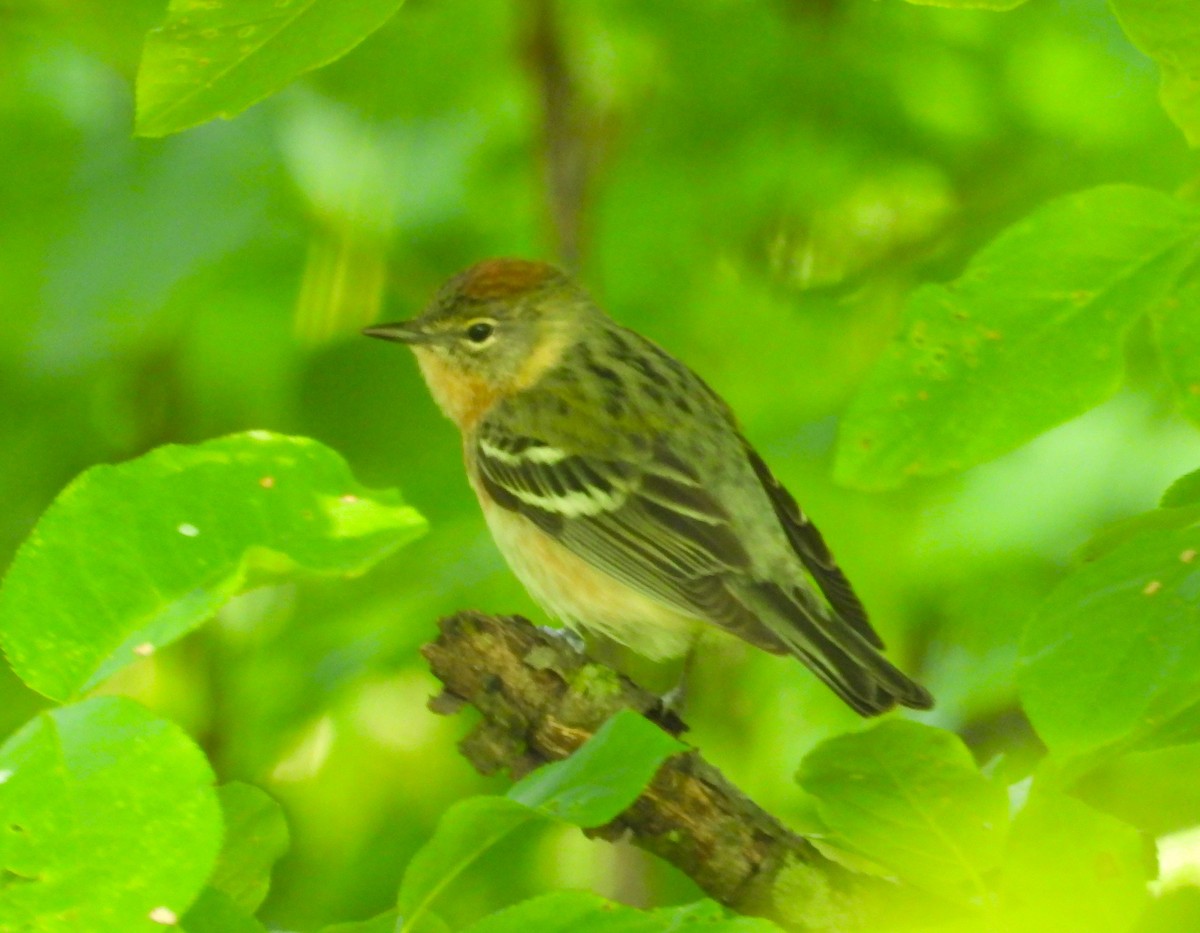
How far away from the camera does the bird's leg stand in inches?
139

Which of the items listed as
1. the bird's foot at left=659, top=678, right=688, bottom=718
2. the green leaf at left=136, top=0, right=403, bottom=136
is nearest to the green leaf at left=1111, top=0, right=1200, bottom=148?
the green leaf at left=136, top=0, right=403, bottom=136

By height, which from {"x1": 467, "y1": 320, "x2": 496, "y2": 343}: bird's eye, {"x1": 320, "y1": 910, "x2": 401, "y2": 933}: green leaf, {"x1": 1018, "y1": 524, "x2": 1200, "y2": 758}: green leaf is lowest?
{"x1": 467, "y1": 320, "x2": 496, "y2": 343}: bird's eye

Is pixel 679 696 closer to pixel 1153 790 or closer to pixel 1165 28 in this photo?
pixel 1153 790

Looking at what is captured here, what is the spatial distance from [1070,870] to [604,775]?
48 cm

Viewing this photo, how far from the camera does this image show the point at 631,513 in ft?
13.3

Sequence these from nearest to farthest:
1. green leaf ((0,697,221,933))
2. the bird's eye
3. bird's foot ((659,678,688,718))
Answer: green leaf ((0,697,221,933)) → bird's foot ((659,678,688,718)) → the bird's eye

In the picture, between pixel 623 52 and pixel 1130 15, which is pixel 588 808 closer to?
pixel 1130 15

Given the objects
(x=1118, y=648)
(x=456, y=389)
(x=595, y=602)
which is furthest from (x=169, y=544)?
(x=456, y=389)

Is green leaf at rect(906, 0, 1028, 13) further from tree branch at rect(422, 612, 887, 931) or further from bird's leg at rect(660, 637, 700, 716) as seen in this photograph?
bird's leg at rect(660, 637, 700, 716)

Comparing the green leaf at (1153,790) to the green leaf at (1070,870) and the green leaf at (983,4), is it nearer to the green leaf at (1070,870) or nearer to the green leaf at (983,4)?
the green leaf at (1070,870)

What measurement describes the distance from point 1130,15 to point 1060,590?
22.6 inches

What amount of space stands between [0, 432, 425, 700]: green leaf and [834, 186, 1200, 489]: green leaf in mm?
542

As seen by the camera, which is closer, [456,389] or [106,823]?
[106,823]

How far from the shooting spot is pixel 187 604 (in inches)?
56.6
